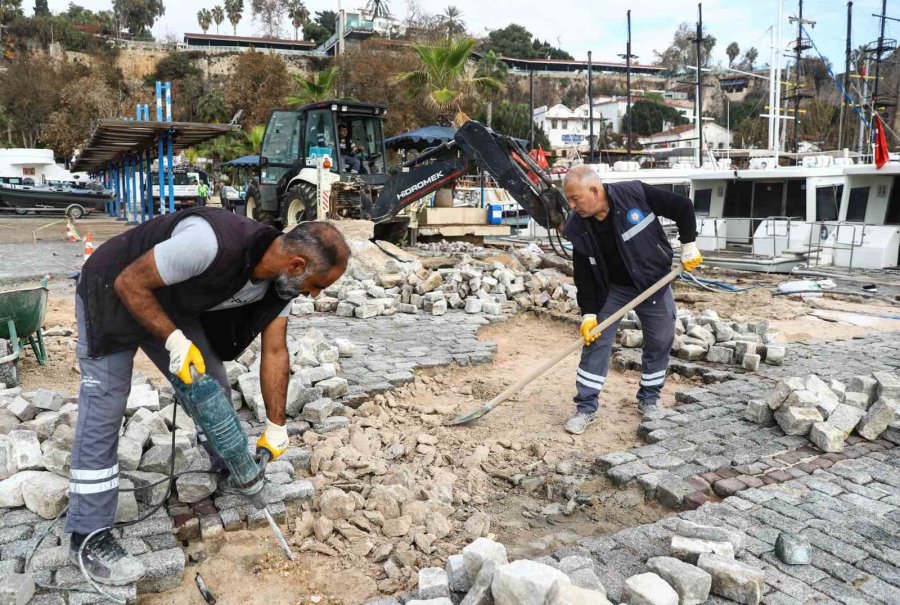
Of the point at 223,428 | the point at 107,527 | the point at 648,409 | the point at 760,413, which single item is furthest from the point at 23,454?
the point at 760,413

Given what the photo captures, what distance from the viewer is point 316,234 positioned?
9.21 feet

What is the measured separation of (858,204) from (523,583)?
15481 millimetres

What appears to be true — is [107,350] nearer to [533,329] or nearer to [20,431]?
[20,431]

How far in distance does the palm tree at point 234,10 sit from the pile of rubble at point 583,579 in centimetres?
7107

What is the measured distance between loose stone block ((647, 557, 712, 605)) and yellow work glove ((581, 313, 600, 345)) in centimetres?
218

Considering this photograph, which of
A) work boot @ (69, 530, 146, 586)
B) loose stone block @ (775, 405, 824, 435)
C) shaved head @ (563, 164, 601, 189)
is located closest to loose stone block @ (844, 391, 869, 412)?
loose stone block @ (775, 405, 824, 435)

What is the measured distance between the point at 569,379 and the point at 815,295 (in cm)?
666

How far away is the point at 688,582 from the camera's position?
2533 millimetres

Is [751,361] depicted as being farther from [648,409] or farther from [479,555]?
[479,555]

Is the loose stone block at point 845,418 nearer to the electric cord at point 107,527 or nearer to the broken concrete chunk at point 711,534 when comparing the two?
the broken concrete chunk at point 711,534

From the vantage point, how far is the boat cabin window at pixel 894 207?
46.2 feet

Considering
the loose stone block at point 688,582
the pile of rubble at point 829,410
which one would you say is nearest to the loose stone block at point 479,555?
the loose stone block at point 688,582

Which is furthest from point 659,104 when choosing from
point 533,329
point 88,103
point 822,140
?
point 533,329

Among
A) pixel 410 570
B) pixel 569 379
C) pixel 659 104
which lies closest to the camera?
pixel 410 570
